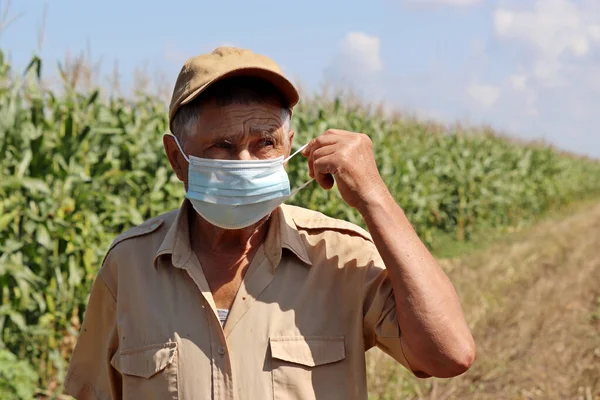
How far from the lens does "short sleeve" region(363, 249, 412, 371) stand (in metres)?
1.95

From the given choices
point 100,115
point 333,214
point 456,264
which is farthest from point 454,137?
point 100,115

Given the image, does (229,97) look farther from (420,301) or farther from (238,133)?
(420,301)

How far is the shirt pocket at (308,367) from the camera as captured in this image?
78.4 inches

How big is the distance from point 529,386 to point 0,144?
433 centimetres

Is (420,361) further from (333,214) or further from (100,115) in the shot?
(333,214)

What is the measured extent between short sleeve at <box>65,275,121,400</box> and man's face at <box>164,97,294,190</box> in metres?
0.58

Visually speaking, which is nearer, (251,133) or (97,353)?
(251,133)

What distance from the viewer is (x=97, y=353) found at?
8.02ft

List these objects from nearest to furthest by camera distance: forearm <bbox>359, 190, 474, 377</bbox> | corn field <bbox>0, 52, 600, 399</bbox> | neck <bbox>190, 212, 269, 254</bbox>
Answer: forearm <bbox>359, 190, 474, 377</bbox> → neck <bbox>190, 212, 269, 254</bbox> → corn field <bbox>0, 52, 600, 399</bbox>

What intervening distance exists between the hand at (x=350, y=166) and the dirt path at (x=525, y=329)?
3309 millimetres

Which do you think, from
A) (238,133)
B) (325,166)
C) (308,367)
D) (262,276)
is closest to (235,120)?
(238,133)

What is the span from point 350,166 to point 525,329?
5.66 m

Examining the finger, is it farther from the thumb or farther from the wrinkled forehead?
the wrinkled forehead

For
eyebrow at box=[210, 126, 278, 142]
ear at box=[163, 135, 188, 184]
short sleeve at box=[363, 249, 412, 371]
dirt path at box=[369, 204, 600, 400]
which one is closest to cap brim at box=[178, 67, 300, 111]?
eyebrow at box=[210, 126, 278, 142]
